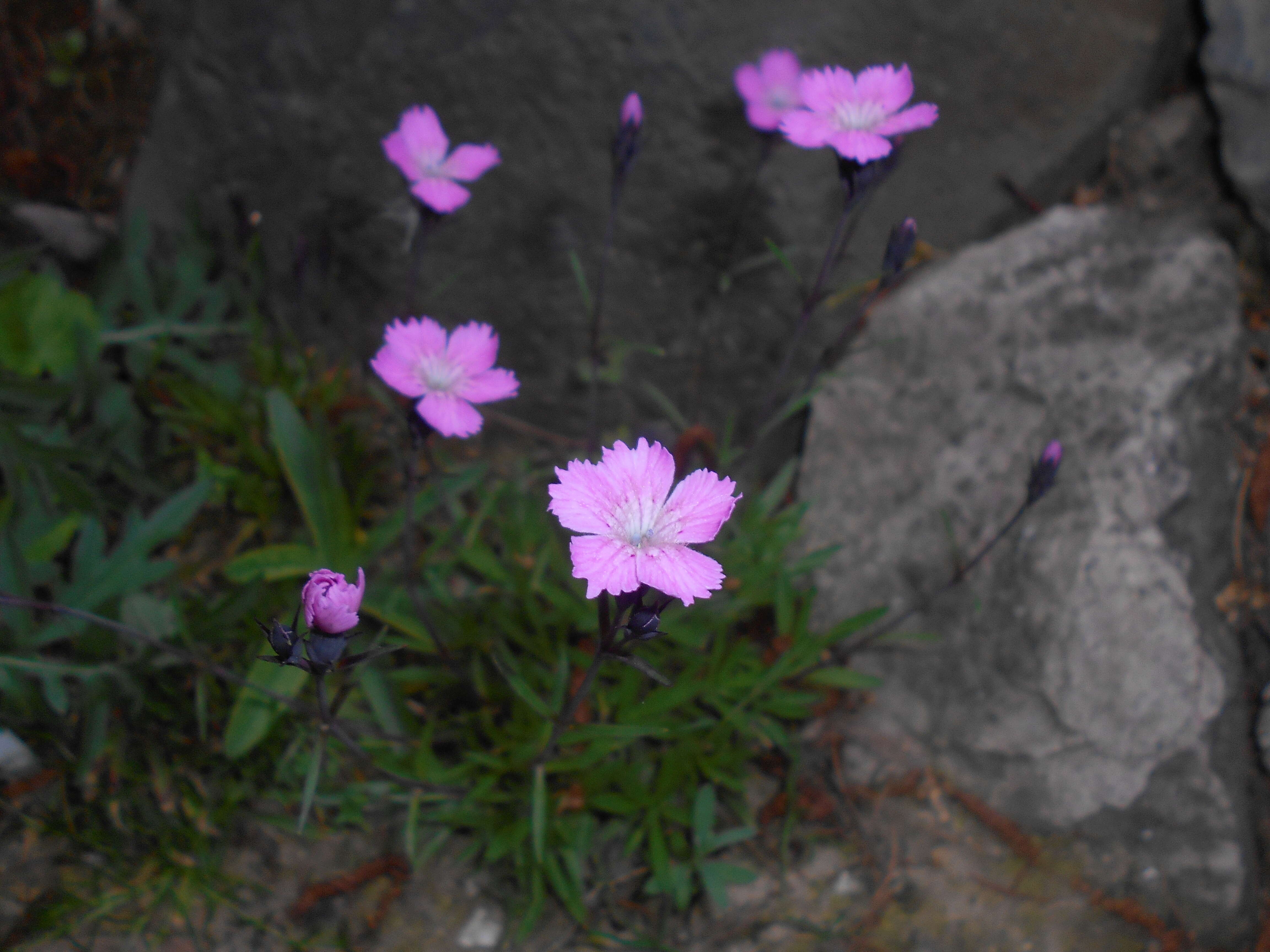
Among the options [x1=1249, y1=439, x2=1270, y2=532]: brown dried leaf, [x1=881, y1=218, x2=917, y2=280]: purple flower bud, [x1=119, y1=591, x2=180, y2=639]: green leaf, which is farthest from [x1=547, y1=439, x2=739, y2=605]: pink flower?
[x1=1249, y1=439, x2=1270, y2=532]: brown dried leaf

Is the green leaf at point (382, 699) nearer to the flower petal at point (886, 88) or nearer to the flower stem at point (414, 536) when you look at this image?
the flower stem at point (414, 536)

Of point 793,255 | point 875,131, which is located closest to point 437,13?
point 793,255

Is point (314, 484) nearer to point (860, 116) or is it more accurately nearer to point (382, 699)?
point (382, 699)

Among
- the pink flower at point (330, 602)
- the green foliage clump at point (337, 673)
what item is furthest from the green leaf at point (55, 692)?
the pink flower at point (330, 602)

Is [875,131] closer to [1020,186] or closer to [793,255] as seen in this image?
[793,255]

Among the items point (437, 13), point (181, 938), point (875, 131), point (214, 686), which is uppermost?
point (437, 13)

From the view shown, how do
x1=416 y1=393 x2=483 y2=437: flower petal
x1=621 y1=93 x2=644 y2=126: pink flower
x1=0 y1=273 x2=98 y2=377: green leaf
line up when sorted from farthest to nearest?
x1=0 y1=273 x2=98 y2=377: green leaf, x1=621 y1=93 x2=644 y2=126: pink flower, x1=416 y1=393 x2=483 y2=437: flower petal

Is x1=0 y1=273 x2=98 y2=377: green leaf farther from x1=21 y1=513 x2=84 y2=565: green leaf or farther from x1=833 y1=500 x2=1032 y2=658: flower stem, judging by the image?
x1=833 y1=500 x2=1032 y2=658: flower stem
